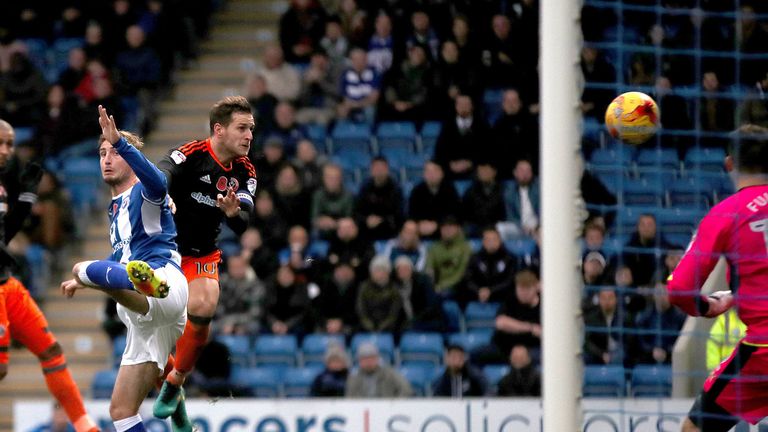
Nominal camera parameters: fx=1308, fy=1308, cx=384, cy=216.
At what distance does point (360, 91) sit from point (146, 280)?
8.41 meters

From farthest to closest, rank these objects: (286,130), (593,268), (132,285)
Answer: (286,130)
(593,268)
(132,285)

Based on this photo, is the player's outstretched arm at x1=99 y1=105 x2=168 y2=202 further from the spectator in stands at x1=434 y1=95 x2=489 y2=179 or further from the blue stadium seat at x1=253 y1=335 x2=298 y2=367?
the spectator in stands at x1=434 y1=95 x2=489 y2=179

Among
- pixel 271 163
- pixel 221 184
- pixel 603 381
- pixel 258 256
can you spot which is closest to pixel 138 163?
pixel 221 184

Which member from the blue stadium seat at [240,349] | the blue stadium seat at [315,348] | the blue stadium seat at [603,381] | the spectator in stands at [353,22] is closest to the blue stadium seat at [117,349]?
the blue stadium seat at [240,349]

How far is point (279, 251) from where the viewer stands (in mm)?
13844

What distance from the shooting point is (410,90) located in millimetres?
14797

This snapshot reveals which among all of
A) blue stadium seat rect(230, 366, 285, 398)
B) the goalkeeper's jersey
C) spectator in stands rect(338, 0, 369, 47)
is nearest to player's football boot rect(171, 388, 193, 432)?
the goalkeeper's jersey

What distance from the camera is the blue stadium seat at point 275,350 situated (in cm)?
1305

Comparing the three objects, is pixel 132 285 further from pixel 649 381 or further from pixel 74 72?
pixel 74 72

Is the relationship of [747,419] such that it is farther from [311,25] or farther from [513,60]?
[311,25]

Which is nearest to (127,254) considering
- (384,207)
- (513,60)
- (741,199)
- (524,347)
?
(741,199)

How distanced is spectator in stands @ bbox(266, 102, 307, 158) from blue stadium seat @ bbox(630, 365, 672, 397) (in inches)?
203

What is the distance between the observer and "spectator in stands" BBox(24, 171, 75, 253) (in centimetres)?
1429

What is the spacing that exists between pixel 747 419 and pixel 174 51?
11518 millimetres
